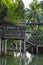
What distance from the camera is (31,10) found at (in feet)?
Result: 110

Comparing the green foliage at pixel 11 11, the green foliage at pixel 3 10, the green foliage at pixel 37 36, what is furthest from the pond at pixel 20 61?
the green foliage at pixel 37 36

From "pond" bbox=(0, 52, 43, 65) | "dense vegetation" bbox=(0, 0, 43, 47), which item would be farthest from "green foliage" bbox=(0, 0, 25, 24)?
"pond" bbox=(0, 52, 43, 65)

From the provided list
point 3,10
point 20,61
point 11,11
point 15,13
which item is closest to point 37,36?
point 15,13

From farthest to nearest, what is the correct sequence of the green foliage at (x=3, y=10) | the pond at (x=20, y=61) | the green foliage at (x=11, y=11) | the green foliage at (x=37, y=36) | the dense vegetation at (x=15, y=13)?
the green foliage at (x=37, y=36)
the dense vegetation at (x=15, y=13)
the green foliage at (x=11, y=11)
the green foliage at (x=3, y=10)
the pond at (x=20, y=61)

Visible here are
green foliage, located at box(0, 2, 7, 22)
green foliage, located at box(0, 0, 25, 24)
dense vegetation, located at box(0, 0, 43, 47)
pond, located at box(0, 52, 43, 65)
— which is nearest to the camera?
pond, located at box(0, 52, 43, 65)

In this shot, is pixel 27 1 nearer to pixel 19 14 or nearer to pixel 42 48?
pixel 42 48

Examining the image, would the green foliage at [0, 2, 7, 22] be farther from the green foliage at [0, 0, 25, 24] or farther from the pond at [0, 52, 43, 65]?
the pond at [0, 52, 43, 65]

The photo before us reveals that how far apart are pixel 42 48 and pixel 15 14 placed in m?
6.61

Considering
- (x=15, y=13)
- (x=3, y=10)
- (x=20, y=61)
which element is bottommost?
(x=20, y=61)

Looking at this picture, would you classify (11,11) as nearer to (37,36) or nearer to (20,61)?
(37,36)

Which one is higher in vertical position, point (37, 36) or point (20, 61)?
point (37, 36)

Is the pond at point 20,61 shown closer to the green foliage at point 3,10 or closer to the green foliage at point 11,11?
the green foliage at point 3,10

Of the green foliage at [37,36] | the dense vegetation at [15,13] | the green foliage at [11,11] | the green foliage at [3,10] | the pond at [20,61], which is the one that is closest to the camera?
the pond at [20,61]

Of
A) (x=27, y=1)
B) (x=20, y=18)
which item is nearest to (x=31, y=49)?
(x=20, y=18)
